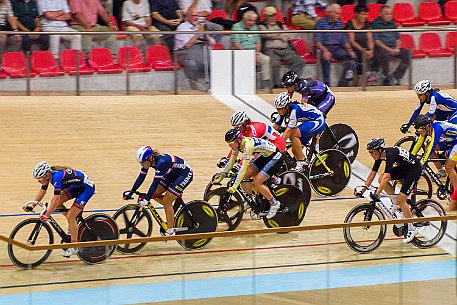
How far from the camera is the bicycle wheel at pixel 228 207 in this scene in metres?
13.4

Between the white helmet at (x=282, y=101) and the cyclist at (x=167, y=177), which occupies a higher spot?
the white helmet at (x=282, y=101)

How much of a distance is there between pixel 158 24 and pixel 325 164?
492 cm

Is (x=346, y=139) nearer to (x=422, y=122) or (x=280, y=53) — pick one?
(x=422, y=122)

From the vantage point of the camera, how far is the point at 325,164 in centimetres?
1493

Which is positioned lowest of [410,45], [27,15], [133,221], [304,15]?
[133,221]

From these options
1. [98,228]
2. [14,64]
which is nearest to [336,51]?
[14,64]

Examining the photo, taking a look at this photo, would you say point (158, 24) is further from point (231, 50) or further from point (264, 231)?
point (264, 231)

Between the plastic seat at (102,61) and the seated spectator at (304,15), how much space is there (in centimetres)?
386

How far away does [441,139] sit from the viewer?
14.7m

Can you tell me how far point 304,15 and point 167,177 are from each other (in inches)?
312

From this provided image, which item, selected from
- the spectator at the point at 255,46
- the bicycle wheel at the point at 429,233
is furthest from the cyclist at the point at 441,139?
the spectator at the point at 255,46

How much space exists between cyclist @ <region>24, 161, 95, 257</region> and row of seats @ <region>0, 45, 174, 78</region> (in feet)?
15.6

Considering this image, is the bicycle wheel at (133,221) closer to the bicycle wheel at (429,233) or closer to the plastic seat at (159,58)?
the bicycle wheel at (429,233)

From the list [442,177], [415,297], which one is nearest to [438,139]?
[442,177]
